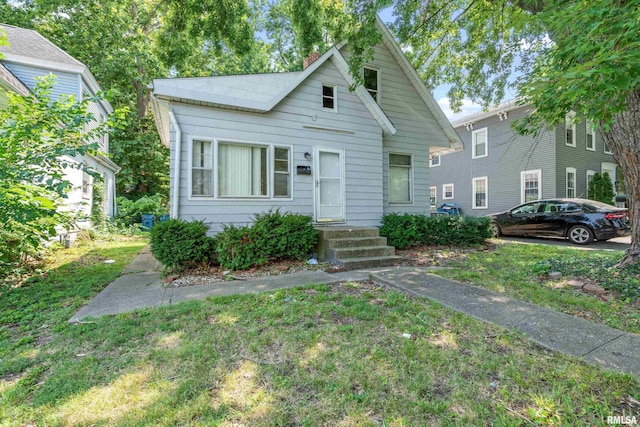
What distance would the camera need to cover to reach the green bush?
5.20m

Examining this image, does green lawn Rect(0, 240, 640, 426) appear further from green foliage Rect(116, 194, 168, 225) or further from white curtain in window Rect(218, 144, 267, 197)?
green foliage Rect(116, 194, 168, 225)

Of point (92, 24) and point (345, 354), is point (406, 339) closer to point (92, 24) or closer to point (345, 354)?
point (345, 354)

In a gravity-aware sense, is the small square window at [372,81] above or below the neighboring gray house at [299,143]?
above

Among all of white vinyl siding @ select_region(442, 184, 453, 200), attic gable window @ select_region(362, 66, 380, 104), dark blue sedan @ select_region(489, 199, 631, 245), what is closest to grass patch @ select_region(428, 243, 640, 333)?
dark blue sedan @ select_region(489, 199, 631, 245)

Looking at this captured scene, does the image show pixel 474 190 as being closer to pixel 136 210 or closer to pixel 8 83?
pixel 136 210

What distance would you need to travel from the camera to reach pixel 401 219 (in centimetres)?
763

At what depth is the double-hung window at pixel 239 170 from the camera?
6.29 m

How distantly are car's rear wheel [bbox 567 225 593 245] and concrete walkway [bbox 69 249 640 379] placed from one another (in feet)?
Result: 22.6

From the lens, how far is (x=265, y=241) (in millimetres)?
5738

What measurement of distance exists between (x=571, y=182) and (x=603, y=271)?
1318cm

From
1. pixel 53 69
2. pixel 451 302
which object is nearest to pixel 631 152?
pixel 451 302

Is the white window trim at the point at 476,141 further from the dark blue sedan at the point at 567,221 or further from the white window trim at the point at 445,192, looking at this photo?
the dark blue sedan at the point at 567,221

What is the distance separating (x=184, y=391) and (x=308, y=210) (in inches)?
217

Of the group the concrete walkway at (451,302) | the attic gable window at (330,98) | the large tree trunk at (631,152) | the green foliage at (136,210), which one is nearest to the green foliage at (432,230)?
the concrete walkway at (451,302)
